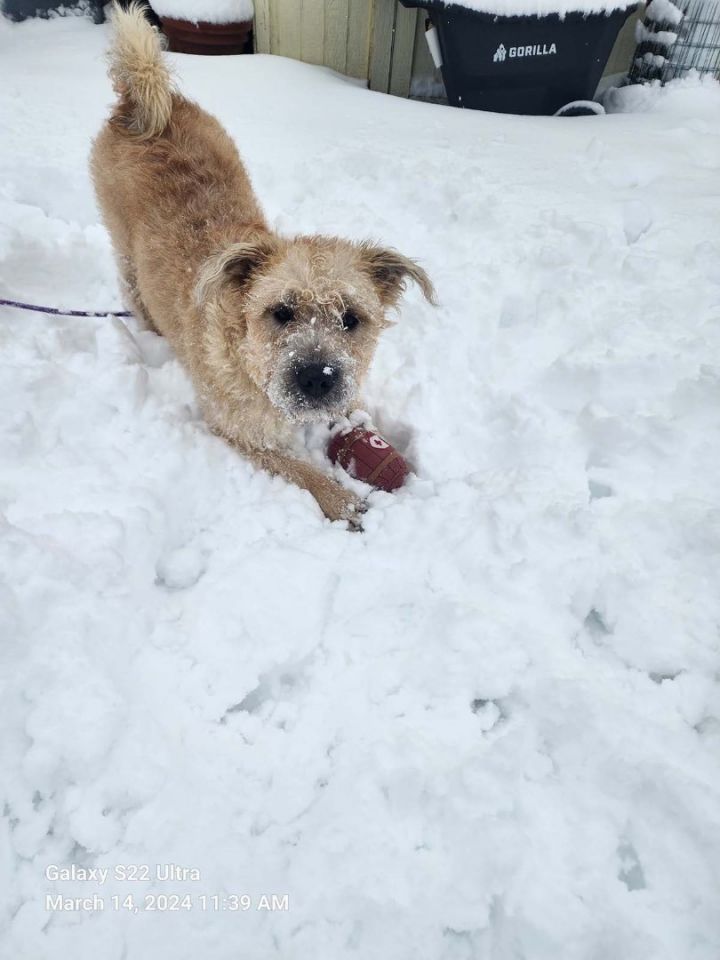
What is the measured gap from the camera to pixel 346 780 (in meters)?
1.49

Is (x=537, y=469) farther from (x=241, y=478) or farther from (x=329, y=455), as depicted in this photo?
Answer: (x=241, y=478)

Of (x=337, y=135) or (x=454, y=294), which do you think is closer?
(x=454, y=294)

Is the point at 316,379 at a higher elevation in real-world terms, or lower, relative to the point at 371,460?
higher

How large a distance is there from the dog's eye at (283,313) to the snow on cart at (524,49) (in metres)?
4.07

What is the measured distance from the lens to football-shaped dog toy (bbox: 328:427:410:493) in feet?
7.80

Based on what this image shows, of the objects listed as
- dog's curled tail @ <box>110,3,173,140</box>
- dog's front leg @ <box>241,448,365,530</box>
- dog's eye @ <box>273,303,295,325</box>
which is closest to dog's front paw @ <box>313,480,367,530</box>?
dog's front leg @ <box>241,448,365,530</box>

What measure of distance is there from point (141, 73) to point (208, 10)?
444 cm

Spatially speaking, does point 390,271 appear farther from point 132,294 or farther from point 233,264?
point 132,294

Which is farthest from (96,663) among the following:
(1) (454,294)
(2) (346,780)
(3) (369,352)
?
(1) (454,294)

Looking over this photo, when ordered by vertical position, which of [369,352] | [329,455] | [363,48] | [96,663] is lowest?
[329,455]

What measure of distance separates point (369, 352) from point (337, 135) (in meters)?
3.10

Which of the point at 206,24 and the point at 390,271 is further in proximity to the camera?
the point at 206,24

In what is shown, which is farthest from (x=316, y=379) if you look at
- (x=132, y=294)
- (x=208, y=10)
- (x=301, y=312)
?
(x=208, y=10)

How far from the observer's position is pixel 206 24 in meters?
6.19
